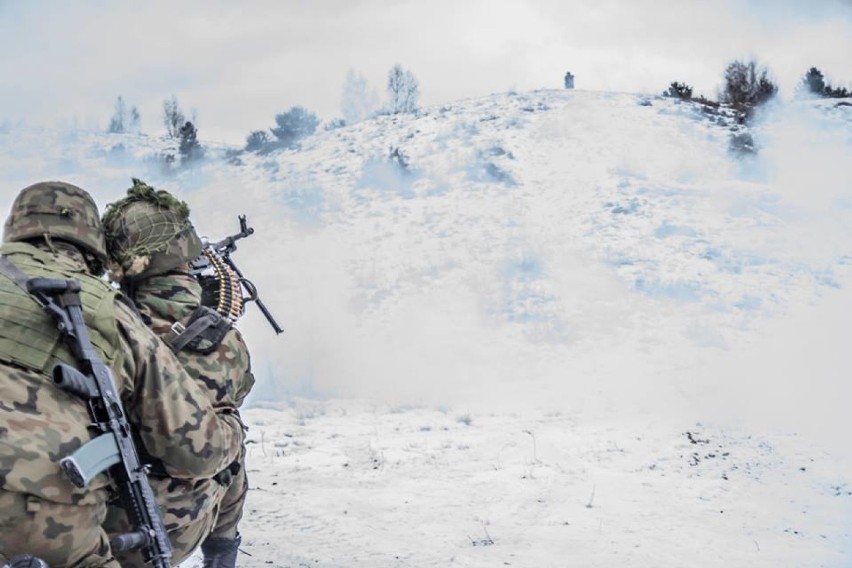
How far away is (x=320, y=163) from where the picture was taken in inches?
658

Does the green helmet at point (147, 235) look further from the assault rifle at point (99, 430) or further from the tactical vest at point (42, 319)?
the assault rifle at point (99, 430)

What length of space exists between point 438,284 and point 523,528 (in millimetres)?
7617

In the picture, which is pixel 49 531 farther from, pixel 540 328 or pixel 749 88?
pixel 749 88

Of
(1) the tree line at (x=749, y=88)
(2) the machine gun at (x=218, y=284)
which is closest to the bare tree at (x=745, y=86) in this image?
(1) the tree line at (x=749, y=88)

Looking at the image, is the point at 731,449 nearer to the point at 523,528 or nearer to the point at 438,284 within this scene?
the point at 523,528

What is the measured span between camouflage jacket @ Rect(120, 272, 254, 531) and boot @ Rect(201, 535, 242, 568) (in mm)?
521

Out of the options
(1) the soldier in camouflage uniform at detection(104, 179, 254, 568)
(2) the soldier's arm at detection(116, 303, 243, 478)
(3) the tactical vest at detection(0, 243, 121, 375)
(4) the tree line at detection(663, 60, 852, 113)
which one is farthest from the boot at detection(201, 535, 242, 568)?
(4) the tree line at detection(663, 60, 852, 113)

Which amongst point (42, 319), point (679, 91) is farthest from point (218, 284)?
point (679, 91)

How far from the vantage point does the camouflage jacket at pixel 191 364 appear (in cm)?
275

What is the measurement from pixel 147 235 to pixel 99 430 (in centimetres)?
109

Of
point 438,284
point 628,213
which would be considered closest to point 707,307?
point 628,213

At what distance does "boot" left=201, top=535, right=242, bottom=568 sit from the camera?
11.3 ft

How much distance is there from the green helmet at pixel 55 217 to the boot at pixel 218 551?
59.9 inches

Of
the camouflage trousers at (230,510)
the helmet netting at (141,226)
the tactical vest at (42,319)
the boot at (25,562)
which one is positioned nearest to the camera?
the boot at (25,562)
